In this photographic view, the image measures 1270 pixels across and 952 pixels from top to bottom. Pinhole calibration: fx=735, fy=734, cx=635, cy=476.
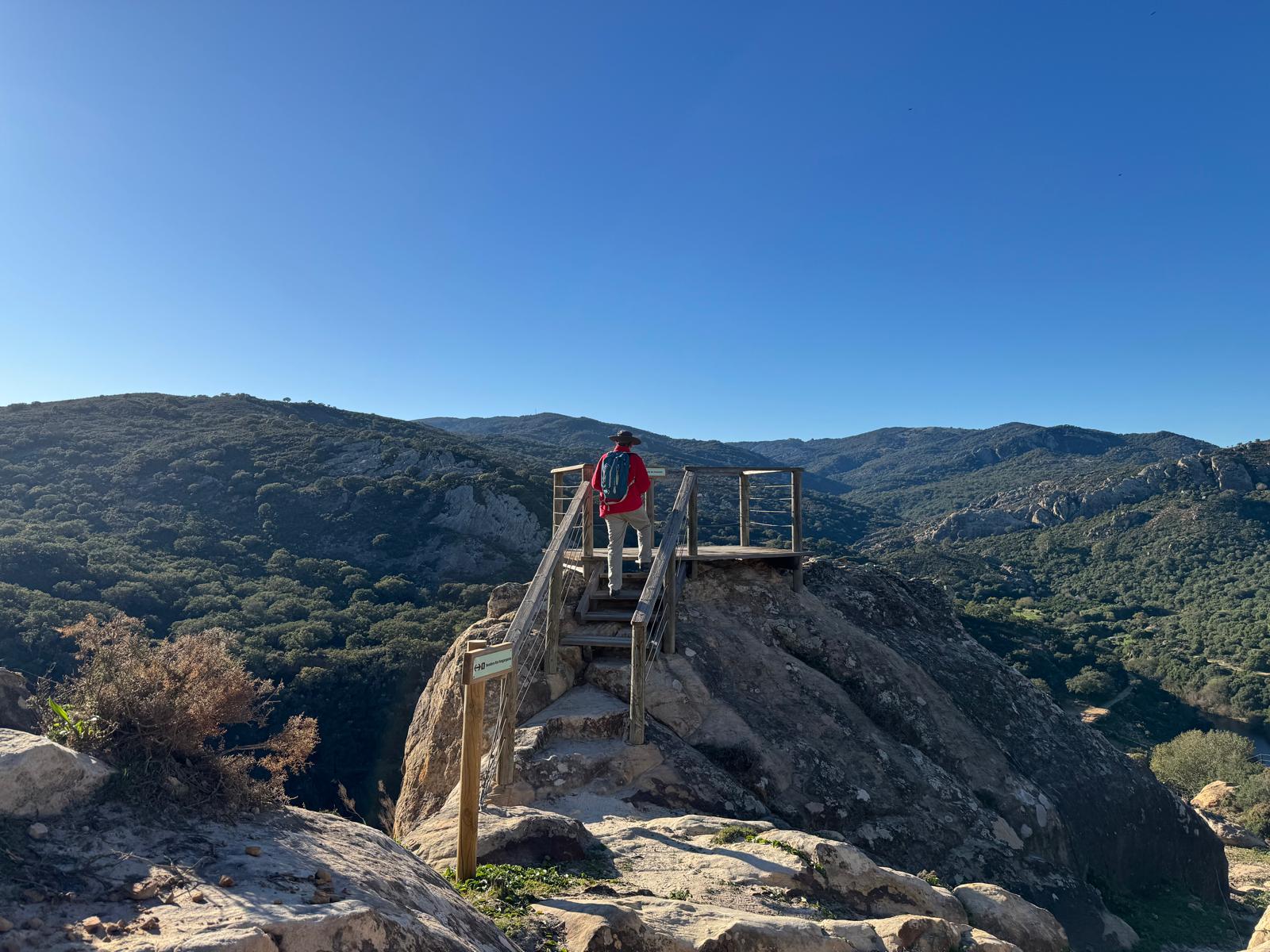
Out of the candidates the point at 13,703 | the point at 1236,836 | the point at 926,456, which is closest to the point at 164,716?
the point at 13,703

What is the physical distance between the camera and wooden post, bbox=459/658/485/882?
16.1ft

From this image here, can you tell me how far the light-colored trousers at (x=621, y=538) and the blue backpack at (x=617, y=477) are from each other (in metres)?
0.29

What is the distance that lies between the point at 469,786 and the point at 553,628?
386 centimetres

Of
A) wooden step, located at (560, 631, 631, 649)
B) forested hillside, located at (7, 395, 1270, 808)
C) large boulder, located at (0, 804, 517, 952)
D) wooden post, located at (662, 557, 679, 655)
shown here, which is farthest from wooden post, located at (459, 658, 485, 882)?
forested hillside, located at (7, 395, 1270, 808)

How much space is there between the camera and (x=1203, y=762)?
3250cm

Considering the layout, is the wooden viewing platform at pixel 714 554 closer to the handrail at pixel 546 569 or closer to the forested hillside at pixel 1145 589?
the handrail at pixel 546 569

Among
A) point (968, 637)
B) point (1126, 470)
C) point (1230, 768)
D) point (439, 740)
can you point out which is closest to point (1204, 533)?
point (1126, 470)

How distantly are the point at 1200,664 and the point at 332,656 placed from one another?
56911 millimetres

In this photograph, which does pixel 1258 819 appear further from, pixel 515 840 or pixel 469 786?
pixel 469 786

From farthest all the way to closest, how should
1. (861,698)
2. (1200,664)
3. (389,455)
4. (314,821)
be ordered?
1. (389,455)
2. (1200,664)
3. (861,698)
4. (314,821)

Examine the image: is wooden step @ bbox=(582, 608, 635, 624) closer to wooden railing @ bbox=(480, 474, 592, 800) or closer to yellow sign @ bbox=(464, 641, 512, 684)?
wooden railing @ bbox=(480, 474, 592, 800)

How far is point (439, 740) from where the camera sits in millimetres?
8648

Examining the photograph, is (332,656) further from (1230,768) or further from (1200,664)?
(1200,664)

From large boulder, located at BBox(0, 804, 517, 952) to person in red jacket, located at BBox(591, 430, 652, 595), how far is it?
5500 mm
